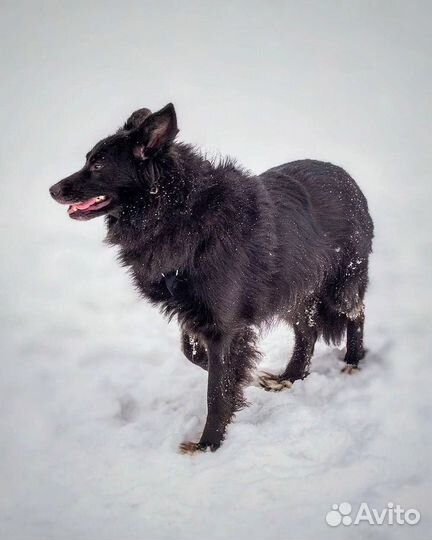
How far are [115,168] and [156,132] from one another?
1.14 feet

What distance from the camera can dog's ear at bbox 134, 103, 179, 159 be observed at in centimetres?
277

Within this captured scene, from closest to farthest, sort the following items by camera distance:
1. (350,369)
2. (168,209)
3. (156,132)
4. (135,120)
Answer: (156,132)
(168,209)
(135,120)
(350,369)

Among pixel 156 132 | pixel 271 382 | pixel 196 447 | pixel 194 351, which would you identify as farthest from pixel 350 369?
pixel 156 132

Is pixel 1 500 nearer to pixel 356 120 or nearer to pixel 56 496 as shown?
pixel 56 496

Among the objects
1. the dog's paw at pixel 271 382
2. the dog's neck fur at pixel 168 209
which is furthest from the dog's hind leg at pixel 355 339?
the dog's neck fur at pixel 168 209

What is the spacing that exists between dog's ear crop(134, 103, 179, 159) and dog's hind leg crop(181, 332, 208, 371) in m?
1.39

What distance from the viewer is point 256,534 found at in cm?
242

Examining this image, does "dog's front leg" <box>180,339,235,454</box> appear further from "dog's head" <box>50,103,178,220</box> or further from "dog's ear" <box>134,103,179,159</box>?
"dog's ear" <box>134,103,179,159</box>

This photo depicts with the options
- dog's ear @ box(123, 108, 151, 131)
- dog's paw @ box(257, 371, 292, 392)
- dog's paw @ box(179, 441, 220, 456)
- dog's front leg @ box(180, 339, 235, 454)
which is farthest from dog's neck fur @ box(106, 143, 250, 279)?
dog's paw @ box(257, 371, 292, 392)

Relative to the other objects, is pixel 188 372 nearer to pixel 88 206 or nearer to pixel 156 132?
pixel 88 206

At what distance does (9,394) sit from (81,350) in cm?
72

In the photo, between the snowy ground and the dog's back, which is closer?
the snowy ground

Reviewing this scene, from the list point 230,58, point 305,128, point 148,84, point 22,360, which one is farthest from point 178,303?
point 230,58

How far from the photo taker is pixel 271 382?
12.5ft
